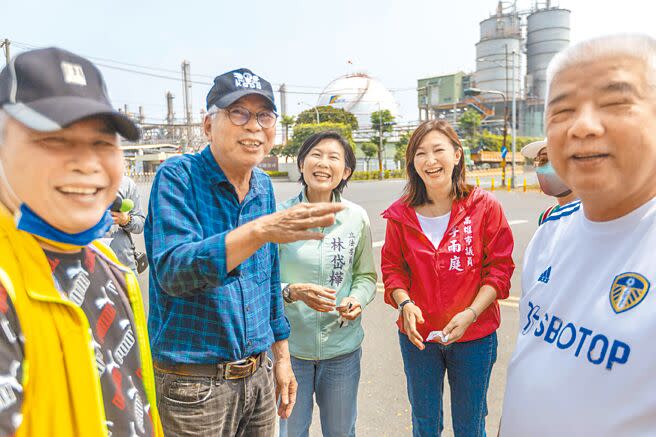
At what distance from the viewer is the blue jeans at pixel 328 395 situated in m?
2.44

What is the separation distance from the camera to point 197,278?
1357mm

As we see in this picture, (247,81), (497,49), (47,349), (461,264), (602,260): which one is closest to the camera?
(47,349)

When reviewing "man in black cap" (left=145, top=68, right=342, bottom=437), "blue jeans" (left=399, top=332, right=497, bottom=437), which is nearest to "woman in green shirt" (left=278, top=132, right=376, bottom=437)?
"blue jeans" (left=399, top=332, right=497, bottom=437)

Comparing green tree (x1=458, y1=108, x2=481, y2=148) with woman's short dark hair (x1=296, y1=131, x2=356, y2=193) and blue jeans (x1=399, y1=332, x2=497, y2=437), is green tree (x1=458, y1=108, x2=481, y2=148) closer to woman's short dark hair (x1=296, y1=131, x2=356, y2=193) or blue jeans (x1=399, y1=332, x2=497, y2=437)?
woman's short dark hair (x1=296, y1=131, x2=356, y2=193)

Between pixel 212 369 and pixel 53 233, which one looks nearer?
pixel 53 233

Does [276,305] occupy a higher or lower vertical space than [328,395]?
higher

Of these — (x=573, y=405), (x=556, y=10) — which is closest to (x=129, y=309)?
(x=573, y=405)

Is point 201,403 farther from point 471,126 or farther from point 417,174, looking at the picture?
point 471,126

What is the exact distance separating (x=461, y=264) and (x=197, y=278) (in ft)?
4.92

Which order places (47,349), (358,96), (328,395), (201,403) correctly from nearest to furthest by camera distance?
1. (47,349)
2. (201,403)
3. (328,395)
4. (358,96)

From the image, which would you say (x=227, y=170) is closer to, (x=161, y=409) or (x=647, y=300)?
(x=161, y=409)

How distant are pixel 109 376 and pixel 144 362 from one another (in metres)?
0.14

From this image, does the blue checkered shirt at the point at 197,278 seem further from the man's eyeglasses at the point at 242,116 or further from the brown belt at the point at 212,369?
the man's eyeglasses at the point at 242,116

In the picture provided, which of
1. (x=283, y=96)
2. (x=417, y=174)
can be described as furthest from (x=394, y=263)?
(x=283, y=96)
